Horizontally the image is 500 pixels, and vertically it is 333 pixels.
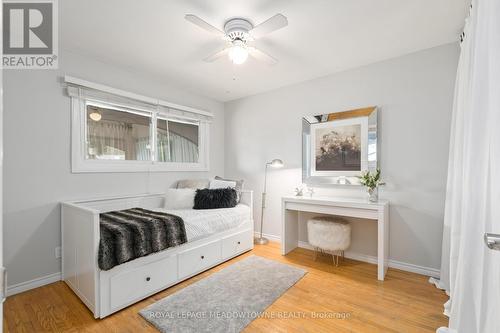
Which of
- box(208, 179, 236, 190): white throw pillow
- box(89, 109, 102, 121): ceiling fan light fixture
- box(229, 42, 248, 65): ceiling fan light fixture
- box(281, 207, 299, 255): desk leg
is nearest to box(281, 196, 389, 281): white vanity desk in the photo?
box(281, 207, 299, 255): desk leg

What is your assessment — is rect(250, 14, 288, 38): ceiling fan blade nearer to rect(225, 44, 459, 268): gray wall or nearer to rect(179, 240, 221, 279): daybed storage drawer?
rect(225, 44, 459, 268): gray wall

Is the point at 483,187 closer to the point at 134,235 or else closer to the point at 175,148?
the point at 134,235

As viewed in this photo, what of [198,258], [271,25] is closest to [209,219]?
[198,258]

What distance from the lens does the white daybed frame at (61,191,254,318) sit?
75.7 inches

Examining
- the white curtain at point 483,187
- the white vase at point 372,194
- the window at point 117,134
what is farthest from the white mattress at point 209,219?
the white curtain at point 483,187

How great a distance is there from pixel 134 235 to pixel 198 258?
32.5 inches

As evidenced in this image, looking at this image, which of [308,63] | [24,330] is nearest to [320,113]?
[308,63]

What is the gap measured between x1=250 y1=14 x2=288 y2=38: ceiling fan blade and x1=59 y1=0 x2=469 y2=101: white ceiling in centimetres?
19

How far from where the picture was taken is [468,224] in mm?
Answer: 1321

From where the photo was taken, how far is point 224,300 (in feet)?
6.89

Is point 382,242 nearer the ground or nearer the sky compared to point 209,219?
nearer the ground

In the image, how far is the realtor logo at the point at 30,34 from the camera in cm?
192

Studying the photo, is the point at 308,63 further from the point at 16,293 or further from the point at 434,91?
the point at 16,293

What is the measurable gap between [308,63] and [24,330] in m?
3.65
